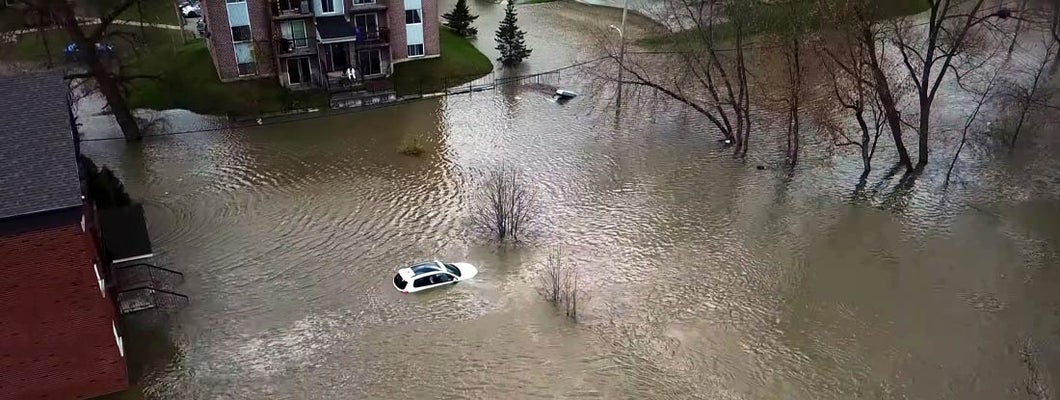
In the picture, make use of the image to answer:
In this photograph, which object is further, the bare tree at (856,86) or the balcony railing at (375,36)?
the balcony railing at (375,36)

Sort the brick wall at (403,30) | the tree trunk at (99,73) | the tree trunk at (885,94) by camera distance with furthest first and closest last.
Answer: the brick wall at (403,30) < the tree trunk at (99,73) < the tree trunk at (885,94)

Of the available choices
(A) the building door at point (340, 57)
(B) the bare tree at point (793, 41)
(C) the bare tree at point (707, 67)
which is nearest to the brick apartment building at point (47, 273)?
(A) the building door at point (340, 57)

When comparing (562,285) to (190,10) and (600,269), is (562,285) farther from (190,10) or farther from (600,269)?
(190,10)

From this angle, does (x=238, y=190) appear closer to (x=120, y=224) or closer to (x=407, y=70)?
(x=120, y=224)

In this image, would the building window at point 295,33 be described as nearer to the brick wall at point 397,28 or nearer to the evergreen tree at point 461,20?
the brick wall at point 397,28

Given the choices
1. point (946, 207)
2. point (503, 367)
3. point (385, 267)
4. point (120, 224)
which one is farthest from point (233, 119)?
point (946, 207)

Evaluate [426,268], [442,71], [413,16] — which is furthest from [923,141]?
[413,16]
